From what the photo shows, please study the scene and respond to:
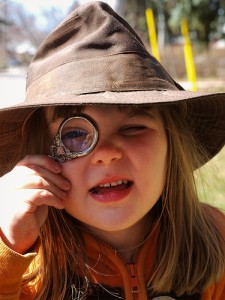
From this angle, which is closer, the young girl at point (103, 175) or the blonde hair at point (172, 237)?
the young girl at point (103, 175)

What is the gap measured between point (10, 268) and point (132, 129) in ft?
2.14

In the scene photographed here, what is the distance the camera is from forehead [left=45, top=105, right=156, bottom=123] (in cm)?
163

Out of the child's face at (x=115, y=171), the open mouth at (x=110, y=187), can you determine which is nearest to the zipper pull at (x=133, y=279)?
the child's face at (x=115, y=171)

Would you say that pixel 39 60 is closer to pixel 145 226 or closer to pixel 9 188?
pixel 9 188

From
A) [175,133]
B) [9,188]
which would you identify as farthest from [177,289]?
[9,188]

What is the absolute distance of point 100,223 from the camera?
1.69 meters

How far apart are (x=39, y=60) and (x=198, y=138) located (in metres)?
0.82

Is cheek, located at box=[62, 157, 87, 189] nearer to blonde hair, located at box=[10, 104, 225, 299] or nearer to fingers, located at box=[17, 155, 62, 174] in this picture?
fingers, located at box=[17, 155, 62, 174]

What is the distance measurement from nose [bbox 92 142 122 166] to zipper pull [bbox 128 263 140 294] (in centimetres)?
51

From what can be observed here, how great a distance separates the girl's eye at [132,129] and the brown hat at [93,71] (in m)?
0.17

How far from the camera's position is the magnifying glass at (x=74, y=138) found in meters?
1.62

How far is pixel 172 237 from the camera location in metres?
1.98

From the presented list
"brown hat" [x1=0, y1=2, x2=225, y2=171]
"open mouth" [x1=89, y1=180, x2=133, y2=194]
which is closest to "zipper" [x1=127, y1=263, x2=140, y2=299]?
"open mouth" [x1=89, y1=180, x2=133, y2=194]

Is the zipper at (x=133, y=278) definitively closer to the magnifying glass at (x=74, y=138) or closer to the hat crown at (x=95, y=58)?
the magnifying glass at (x=74, y=138)
